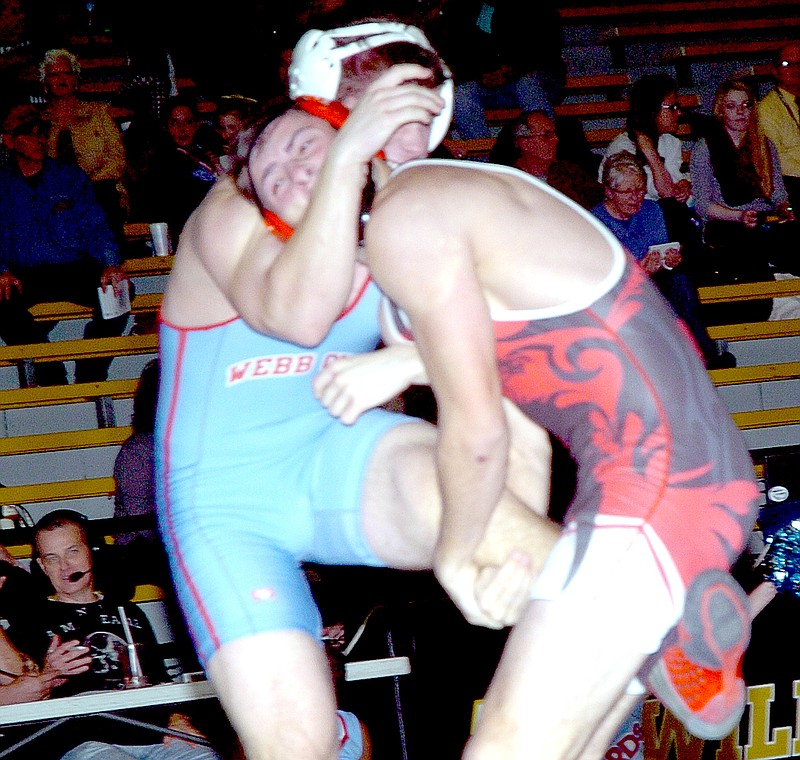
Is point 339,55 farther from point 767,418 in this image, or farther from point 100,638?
point 767,418

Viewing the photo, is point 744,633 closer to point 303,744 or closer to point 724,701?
point 724,701

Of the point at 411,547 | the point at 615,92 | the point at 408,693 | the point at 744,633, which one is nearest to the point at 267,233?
the point at 411,547

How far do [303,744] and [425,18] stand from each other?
15.7 ft

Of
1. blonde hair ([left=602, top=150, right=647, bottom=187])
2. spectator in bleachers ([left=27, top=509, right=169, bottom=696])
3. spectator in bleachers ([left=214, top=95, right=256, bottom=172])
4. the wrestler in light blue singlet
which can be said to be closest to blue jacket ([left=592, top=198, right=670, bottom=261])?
blonde hair ([left=602, top=150, right=647, bottom=187])

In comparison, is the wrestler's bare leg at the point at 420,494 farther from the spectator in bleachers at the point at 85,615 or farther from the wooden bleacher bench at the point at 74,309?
the wooden bleacher bench at the point at 74,309

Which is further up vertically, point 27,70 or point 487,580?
point 27,70

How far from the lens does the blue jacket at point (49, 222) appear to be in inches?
214

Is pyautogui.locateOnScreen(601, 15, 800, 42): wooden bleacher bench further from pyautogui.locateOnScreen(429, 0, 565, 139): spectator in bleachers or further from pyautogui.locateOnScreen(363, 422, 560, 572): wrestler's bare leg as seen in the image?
pyautogui.locateOnScreen(363, 422, 560, 572): wrestler's bare leg

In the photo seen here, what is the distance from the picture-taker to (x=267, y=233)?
242 cm

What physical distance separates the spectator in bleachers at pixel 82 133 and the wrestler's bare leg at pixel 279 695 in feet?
12.9

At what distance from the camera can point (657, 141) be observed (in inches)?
248

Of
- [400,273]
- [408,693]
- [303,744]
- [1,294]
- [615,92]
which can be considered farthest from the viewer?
[615,92]

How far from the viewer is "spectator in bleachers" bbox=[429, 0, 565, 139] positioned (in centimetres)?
648

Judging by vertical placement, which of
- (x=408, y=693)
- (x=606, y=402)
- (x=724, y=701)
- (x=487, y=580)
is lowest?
(x=408, y=693)
